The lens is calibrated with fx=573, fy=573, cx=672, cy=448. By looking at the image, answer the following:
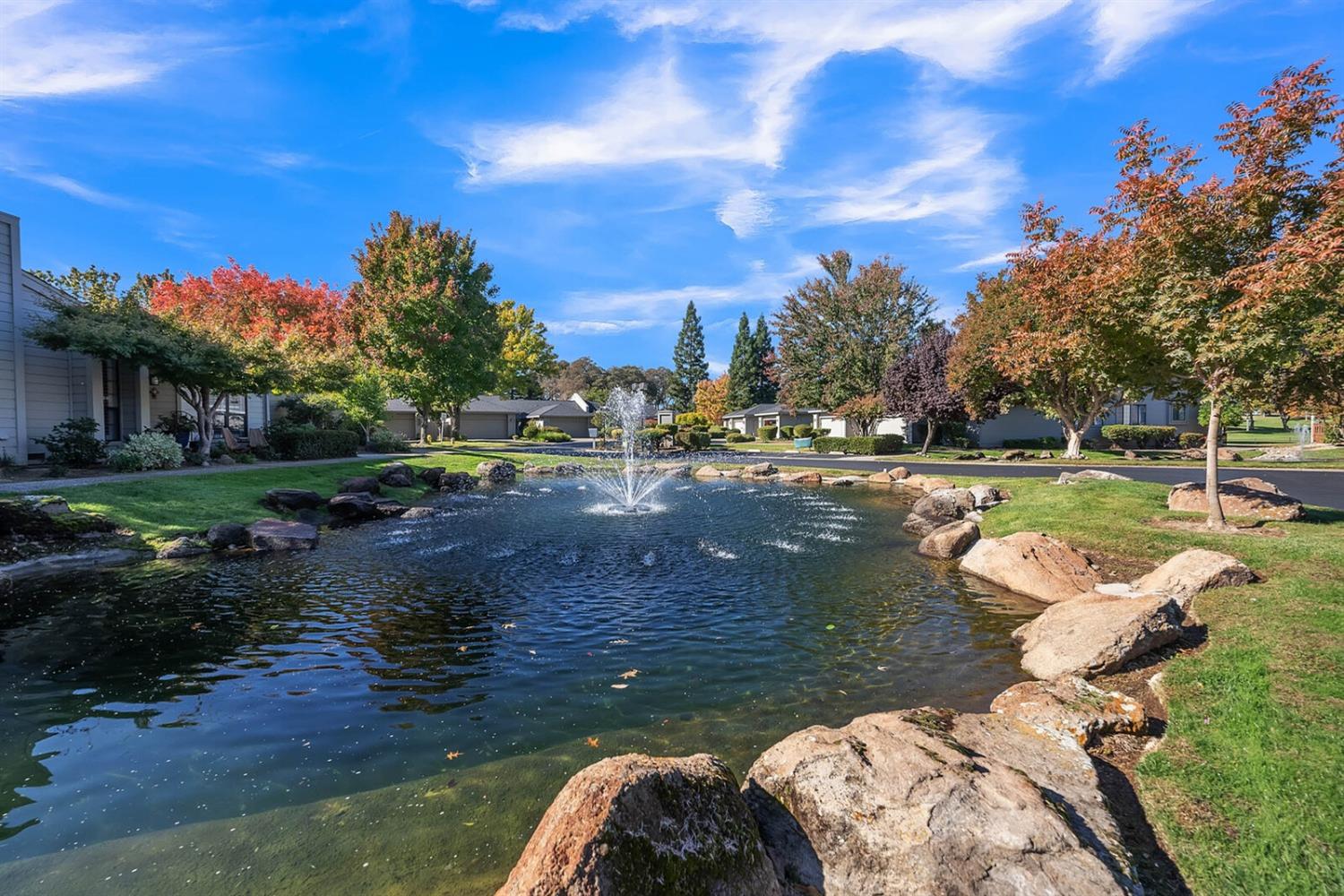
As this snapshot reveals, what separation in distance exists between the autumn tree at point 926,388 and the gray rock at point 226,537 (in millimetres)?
32055

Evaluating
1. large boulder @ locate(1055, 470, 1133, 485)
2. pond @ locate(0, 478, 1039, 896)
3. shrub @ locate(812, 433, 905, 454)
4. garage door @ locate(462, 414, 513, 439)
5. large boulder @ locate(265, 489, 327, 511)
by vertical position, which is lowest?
pond @ locate(0, 478, 1039, 896)

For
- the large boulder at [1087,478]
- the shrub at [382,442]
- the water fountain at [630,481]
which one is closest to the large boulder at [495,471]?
the water fountain at [630,481]

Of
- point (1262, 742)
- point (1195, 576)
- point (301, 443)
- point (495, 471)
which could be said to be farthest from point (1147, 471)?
point (301, 443)

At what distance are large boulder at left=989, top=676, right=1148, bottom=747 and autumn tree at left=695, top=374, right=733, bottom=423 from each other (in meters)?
66.2

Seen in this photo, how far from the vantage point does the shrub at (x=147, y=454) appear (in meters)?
16.7

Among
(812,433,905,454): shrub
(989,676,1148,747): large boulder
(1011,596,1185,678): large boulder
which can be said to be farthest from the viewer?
(812,433,905,454): shrub

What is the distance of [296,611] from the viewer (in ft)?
26.3

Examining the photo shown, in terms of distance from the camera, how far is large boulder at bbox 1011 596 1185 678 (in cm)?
550

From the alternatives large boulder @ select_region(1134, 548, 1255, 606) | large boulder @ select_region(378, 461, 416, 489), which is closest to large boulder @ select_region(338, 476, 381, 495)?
large boulder @ select_region(378, 461, 416, 489)

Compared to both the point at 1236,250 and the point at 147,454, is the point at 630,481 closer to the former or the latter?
the point at 147,454

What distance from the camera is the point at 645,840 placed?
2732 millimetres

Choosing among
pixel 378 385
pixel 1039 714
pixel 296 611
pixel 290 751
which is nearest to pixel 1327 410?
pixel 1039 714

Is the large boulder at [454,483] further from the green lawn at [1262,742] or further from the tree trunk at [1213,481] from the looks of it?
the green lawn at [1262,742]

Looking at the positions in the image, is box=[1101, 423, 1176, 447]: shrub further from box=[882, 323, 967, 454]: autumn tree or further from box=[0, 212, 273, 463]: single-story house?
box=[0, 212, 273, 463]: single-story house
